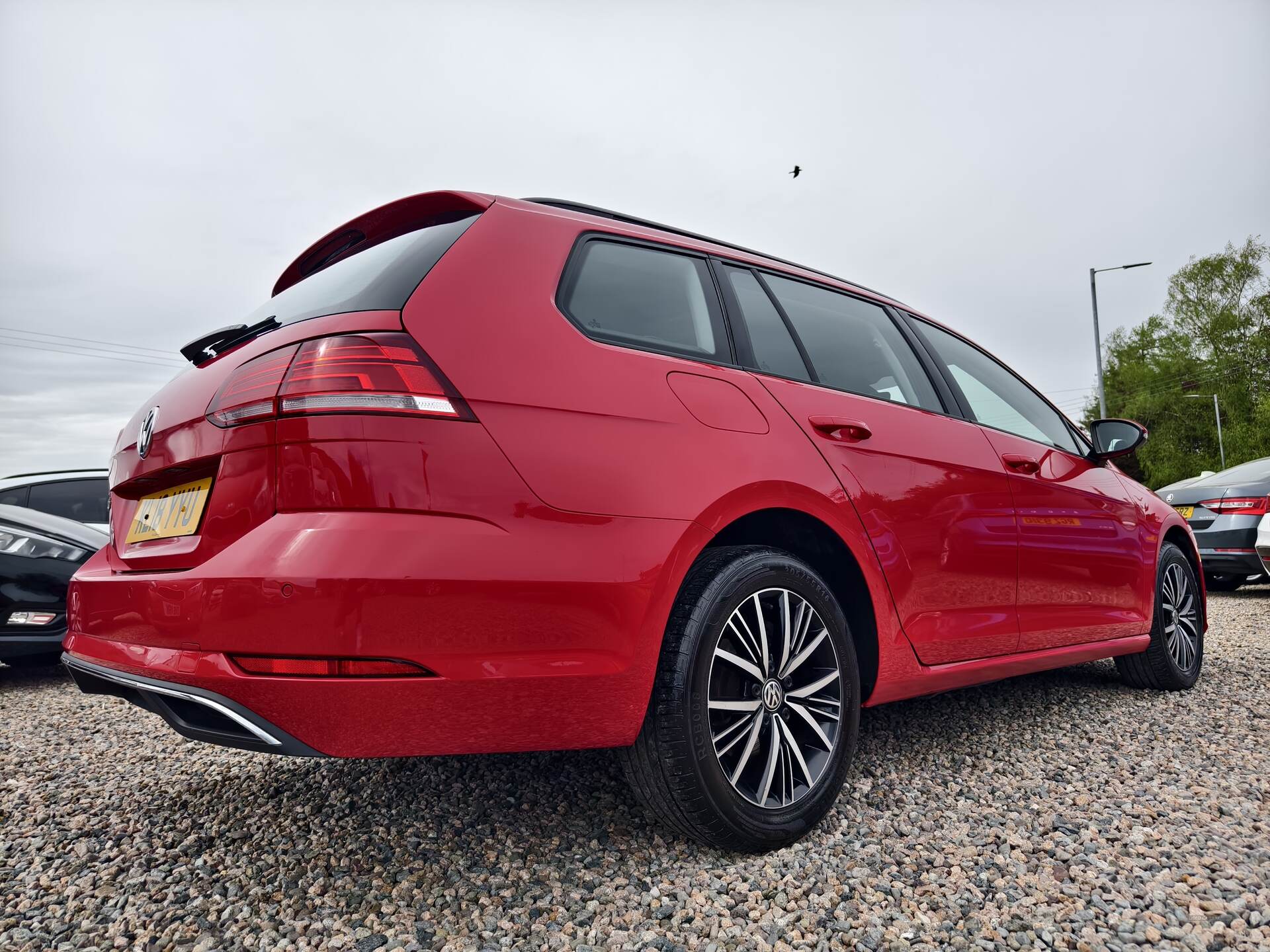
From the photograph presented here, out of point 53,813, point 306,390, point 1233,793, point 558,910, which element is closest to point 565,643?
point 558,910

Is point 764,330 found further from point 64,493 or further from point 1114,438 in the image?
point 64,493

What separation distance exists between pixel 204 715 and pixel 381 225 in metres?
1.29

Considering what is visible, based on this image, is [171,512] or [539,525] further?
[171,512]

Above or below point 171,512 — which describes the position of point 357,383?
above

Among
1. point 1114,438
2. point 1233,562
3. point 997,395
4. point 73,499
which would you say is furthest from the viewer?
point 1233,562

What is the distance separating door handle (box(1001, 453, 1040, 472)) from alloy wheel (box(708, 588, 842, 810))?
50.6 inches

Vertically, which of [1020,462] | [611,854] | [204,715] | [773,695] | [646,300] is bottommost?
[611,854]

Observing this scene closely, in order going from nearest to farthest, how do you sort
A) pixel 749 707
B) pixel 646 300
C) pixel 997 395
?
pixel 749 707 → pixel 646 300 → pixel 997 395

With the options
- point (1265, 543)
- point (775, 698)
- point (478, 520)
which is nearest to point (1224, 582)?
point (1265, 543)

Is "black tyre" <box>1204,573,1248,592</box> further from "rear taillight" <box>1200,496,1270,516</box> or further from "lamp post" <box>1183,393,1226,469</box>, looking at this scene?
"lamp post" <box>1183,393,1226,469</box>

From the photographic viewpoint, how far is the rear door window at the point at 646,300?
195 cm

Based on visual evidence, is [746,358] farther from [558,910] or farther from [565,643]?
[558,910]

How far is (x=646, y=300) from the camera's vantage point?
6.95 feet

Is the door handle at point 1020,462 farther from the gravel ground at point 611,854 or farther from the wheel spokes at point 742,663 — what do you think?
the wheel spokes at point 742,663
